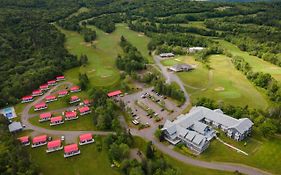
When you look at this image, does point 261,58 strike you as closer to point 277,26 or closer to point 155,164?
point 277,26

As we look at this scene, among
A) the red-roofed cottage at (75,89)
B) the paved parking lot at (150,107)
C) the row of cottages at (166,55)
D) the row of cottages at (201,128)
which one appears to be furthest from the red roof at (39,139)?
the row of cottages at (166,55)

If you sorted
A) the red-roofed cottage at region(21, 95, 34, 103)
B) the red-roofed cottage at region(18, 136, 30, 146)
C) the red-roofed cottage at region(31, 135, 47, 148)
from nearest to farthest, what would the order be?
the red-roofed cottage at region(31, 135, 47, 148) < the red-roofed cottage at region(18, 136, 30, 146) < the red-roofed cottage at region(21, 95, 34, 103)

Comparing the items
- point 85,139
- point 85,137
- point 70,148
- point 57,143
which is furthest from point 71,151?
point 85,137

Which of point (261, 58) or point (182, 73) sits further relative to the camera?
point (261, 58)

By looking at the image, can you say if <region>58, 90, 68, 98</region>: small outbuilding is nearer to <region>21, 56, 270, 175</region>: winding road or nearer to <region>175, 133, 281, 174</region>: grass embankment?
<region>21, 56, 270, 175</region>: winding road

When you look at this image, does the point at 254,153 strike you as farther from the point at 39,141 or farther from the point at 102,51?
the point at 102,51

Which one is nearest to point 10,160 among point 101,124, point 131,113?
point 101,124

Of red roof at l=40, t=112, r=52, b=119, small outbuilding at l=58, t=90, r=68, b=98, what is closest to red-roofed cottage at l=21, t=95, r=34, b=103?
small outbuilding at l=58, t=90, r=68, b=98
